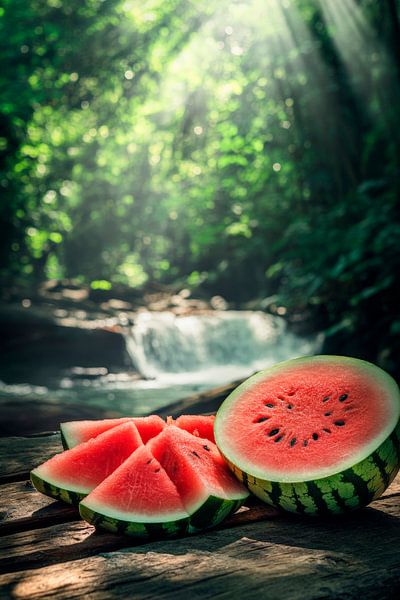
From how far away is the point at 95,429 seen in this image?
6.23ft

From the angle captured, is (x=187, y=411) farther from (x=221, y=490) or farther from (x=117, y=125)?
(x=117, y=125)

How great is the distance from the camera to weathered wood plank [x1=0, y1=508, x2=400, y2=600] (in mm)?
997

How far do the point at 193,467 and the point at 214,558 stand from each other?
1.08 feet

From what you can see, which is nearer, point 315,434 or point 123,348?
point 315,434

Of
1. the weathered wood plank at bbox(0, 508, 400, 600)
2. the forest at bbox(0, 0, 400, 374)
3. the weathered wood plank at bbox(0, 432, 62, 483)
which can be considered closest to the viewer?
the weathered wood plank at bbox(0, 508, 400, 600)

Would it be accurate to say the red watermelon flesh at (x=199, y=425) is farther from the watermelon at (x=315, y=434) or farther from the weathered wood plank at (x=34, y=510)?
the weathered wood plank at (x=34, y=510)

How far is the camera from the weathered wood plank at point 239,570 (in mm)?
997

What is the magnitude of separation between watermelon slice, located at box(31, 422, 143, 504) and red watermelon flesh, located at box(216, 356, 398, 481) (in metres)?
0.35

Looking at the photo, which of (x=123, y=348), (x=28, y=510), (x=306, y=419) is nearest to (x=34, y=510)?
(x=28, y=510)

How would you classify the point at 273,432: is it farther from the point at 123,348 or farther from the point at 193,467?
the point at 123,348

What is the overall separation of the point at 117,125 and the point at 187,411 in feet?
47.2

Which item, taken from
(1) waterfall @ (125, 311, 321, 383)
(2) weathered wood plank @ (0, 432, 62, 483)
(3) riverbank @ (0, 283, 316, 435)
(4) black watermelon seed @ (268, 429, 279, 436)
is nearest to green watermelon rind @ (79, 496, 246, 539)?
(4) black watermelon seed @ (268, 429, 279, 436)

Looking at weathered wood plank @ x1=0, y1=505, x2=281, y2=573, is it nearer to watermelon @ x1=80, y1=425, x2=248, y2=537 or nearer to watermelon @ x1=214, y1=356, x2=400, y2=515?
watermelon @ x1=80, y1=425, x2=248, y2=537

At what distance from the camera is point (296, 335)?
600 inches
